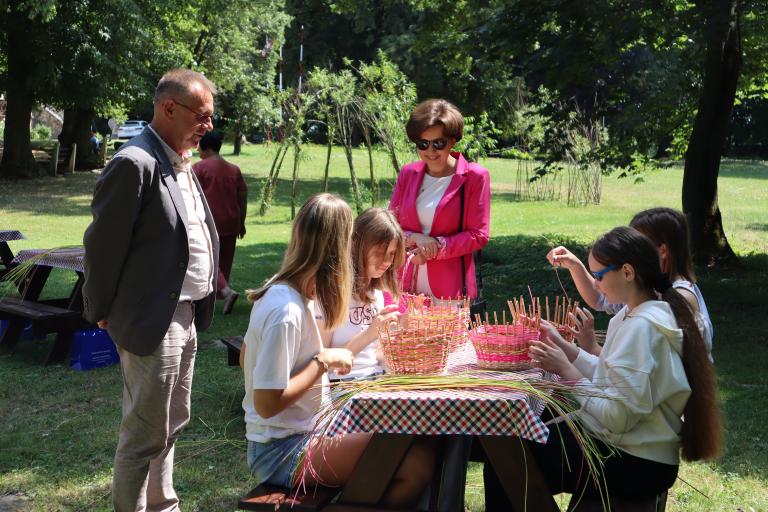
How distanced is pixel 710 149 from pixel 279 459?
9.35 m

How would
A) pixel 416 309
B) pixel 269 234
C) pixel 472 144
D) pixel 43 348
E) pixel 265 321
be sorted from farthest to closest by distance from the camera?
pixel 269 234
pixel 472 144
pixel 43 348
pixel 416 309
pixel 265 321

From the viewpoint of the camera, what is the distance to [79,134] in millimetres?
30438

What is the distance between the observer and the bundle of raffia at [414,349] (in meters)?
3.22

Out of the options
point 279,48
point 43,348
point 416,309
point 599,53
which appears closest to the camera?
point 416,309

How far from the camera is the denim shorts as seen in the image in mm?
3260

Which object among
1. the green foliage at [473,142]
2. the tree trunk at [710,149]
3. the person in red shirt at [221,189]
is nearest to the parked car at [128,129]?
the green foliage at [473,142]

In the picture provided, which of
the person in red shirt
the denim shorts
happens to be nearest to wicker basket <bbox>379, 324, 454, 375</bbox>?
the denim shorts

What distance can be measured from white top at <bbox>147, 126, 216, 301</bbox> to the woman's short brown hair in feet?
4.58

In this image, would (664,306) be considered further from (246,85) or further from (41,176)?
(246,85)

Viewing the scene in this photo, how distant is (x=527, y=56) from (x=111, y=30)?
1485 cm

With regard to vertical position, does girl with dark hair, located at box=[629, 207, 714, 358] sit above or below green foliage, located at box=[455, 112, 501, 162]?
below

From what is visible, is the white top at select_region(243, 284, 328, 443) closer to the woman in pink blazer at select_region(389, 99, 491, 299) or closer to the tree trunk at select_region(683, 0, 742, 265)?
the woman in pink blazer at select_region(389, 99, 491, 299)

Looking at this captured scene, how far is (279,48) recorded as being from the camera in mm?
43125

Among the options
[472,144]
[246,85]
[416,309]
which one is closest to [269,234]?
[472,144]
